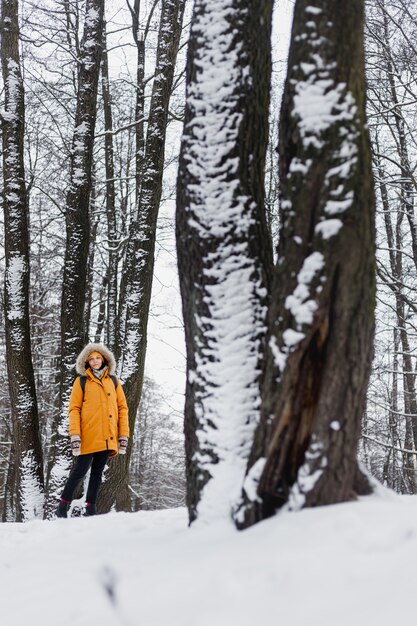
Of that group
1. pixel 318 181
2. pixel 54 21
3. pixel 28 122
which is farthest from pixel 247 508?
pixel 28 122

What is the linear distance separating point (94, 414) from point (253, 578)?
3611 millimetres

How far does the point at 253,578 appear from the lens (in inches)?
83.2

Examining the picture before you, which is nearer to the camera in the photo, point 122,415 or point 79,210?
point 122,415

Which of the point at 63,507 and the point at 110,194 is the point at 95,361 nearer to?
the point at 63,507

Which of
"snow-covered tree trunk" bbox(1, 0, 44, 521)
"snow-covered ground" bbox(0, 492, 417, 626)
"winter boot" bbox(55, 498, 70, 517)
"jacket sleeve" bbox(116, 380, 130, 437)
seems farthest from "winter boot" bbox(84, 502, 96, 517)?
"snow-covered ground" bbox(0, 492, 417, 626)

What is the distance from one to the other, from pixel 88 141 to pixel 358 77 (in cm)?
507

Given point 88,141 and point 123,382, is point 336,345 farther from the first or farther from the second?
point 88,141

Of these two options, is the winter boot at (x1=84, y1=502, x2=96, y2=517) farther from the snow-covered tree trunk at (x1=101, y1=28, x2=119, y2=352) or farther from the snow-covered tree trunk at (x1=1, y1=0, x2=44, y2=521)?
the snow-covered tree trunk at (x1=101, y1=28, x2=119, y2=352)

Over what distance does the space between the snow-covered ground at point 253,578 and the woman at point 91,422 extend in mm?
2602

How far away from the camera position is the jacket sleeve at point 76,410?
5434 mm

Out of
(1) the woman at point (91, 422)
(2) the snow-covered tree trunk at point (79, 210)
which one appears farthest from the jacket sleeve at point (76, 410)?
(2) the snow-covered tree trunk at point (79, 210)

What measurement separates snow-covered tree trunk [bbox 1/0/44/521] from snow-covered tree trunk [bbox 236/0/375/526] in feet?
16.5

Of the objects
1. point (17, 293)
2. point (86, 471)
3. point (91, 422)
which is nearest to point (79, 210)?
point (17, 293)

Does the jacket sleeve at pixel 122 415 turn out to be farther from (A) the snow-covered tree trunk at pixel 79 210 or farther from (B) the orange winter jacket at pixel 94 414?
(A) the snow-covered tree trunk at pixel 79 210
